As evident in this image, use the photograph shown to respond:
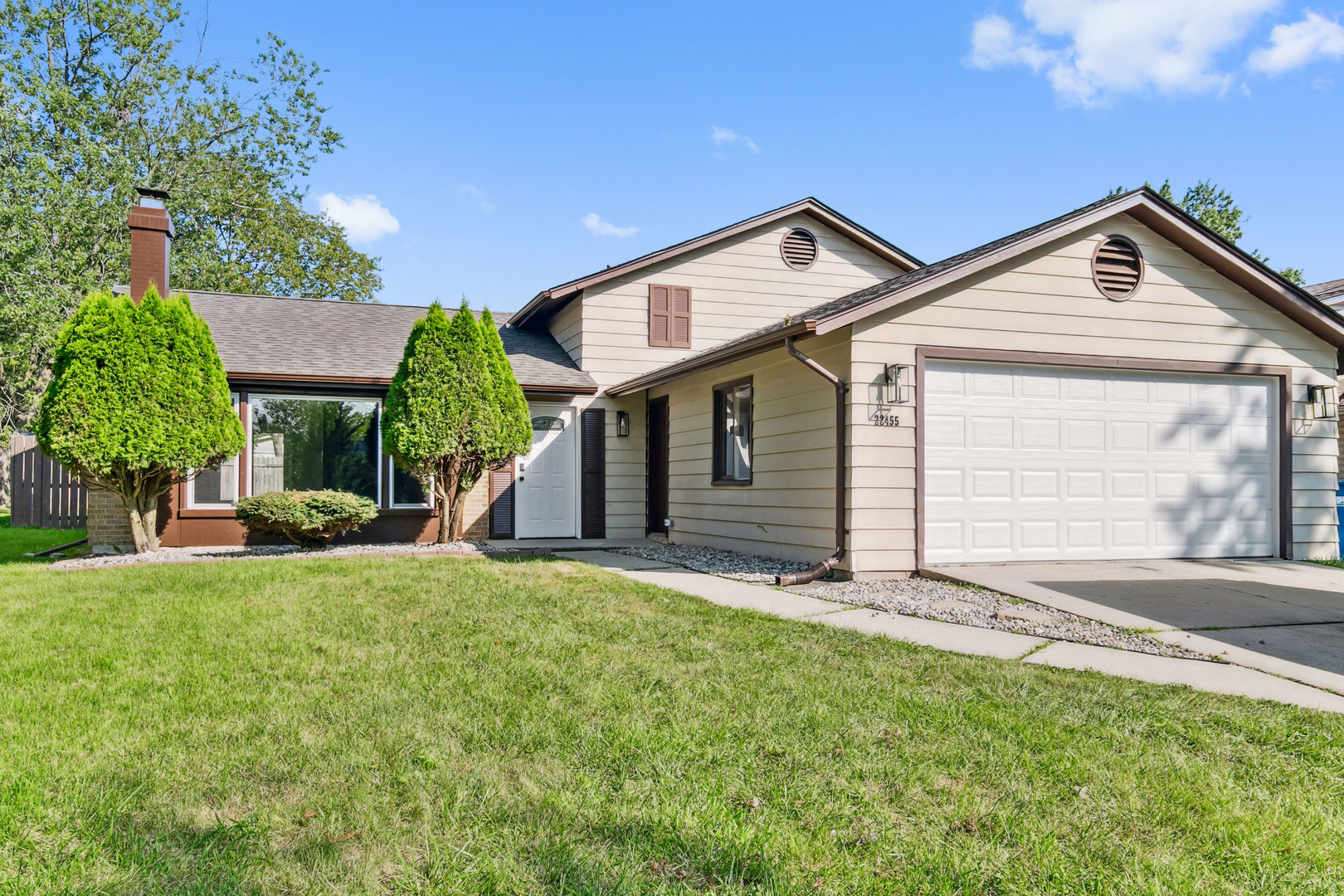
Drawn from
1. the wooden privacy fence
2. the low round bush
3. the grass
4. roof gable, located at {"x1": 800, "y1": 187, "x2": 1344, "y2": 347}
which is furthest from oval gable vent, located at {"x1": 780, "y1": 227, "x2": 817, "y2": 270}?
the wooden privacy fence

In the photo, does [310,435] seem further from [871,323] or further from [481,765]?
[481,765]

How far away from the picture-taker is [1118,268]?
8695 millimetres

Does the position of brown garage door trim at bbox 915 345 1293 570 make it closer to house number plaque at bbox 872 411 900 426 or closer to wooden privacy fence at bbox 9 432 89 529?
house number plaque at bbox 872 411 900 426

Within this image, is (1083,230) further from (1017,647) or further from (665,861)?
(665,861)

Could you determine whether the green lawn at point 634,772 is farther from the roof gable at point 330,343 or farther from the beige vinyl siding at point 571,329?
the beige vinyl siding at point 571,329

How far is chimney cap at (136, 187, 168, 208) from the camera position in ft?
40.6

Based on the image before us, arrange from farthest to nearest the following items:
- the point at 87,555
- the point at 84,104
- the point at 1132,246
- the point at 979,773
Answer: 1. the point at 84,104
2. the point at 87,555
3. the point at 1132,246
4. the point at 979,773

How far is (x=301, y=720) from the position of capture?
3.47 metres

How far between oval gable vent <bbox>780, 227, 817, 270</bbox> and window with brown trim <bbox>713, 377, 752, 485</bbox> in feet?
12.8

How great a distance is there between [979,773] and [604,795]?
1.28 m

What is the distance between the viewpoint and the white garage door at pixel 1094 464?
8219 mm

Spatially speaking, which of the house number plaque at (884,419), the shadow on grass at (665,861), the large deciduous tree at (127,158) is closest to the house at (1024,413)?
the house number plaque at (884,419)

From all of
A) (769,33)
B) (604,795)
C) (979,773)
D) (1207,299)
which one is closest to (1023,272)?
(1207,299)

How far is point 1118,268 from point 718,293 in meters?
6.22
